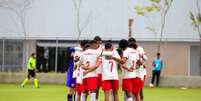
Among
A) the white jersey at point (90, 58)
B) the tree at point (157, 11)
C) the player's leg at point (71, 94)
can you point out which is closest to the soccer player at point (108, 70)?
the white jersey at point (90, 58)

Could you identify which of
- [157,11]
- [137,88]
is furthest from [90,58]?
[157,11]

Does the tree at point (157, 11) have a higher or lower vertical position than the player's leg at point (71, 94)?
higher

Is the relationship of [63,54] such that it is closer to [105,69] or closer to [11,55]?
[11,55]

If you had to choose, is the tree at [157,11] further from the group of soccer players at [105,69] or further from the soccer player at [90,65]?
the soccer player at [90,65]

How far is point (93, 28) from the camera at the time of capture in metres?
52.5

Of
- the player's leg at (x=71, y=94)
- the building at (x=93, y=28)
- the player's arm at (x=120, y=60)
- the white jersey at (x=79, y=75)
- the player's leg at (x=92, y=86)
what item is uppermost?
the building at (x=93, y=28)

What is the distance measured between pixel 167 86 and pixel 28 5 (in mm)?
14196

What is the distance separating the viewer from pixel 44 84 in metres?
43.5

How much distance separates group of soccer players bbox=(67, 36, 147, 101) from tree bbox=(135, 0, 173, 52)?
27009 millimetres

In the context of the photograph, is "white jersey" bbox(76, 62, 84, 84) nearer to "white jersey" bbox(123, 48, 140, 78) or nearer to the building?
"white jersey" bbox(123, 48, 140, 78)

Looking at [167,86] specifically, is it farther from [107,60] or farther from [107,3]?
[107,60]

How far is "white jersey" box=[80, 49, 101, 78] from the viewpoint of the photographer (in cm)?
2197

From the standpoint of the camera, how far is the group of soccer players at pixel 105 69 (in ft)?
71.8

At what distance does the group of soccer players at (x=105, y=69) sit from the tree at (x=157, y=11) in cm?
2701
